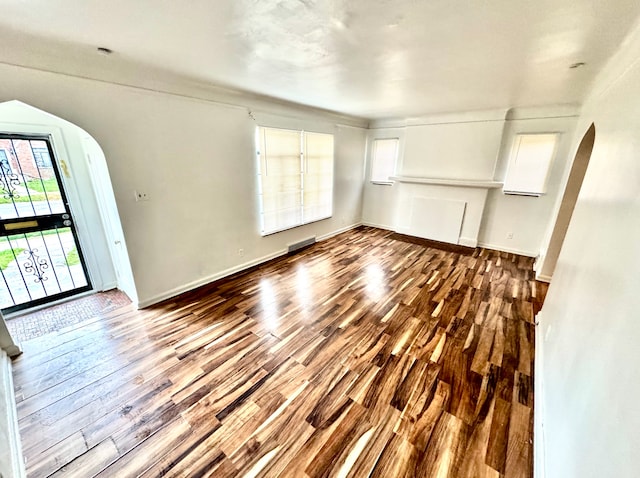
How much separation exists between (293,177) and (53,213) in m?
3.06

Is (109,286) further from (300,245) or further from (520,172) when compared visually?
(520,172)

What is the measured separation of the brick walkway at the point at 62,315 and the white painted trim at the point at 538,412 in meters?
3.93

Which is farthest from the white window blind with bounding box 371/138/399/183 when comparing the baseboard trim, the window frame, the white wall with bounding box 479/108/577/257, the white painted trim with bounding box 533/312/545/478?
the white painted trim with bounding box 533/312/545/478

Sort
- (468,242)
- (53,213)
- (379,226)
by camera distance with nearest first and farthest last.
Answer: (53,213)
(468,242)
(379,226)

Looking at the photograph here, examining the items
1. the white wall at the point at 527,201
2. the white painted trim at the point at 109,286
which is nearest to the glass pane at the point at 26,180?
the white painted trim at the point at 109,286

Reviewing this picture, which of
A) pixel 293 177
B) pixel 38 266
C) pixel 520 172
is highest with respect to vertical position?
pixel 520 172

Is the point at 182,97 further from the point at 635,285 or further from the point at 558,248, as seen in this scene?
the point at 558,248

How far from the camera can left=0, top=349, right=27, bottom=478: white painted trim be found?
1301 mm

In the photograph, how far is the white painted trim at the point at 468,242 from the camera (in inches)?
194

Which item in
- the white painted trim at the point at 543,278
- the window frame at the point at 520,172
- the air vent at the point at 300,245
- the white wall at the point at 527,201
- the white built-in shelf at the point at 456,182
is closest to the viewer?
the white painted trim at the point at 543,278

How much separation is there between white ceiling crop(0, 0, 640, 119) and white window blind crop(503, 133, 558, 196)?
1.44 metres

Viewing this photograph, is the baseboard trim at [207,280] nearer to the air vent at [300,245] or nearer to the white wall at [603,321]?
the air vent at [300,245]

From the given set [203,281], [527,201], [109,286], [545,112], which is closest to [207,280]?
[203,281]

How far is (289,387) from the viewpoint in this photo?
6.35ft
